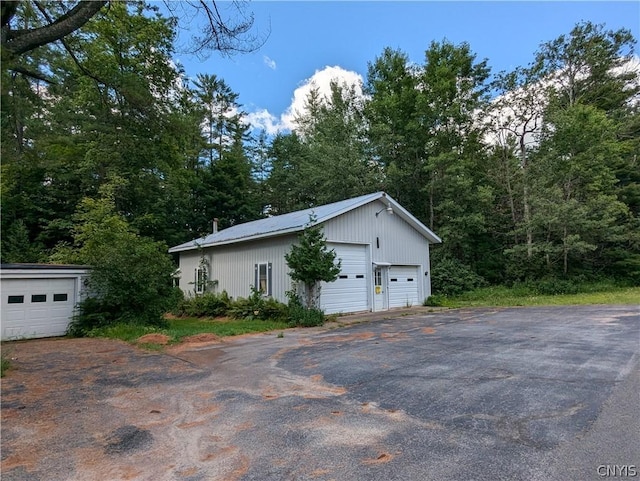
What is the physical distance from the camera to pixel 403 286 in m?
16.3

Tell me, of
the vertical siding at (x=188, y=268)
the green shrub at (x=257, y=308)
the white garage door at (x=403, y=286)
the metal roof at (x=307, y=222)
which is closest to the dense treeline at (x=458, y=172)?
the vertical siding at (x=188, y=268)

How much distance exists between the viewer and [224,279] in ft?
53.2

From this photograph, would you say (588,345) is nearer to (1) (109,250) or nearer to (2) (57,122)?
(1) (109,250)

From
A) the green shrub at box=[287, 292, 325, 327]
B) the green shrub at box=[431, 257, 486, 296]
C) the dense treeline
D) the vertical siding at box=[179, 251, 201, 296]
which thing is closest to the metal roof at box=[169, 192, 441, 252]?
the vertical siding at box=[179, 251, 201, 296]

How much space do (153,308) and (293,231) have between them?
502 cm

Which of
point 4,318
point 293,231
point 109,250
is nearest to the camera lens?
point 4,318

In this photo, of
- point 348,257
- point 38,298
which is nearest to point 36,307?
point 38,298

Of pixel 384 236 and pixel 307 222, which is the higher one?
pixel 307 222

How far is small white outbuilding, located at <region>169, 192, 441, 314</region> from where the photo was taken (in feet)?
44.0

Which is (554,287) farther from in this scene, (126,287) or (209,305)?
(126,287)

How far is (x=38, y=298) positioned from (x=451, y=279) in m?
18.1

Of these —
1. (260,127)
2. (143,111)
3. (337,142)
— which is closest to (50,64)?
(143,111)

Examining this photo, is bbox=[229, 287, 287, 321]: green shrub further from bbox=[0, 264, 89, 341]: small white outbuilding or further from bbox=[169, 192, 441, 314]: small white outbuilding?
bbox=[0, 264, 89, 341]: small white outbuilding

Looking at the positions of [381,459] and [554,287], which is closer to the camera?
[381,459]
